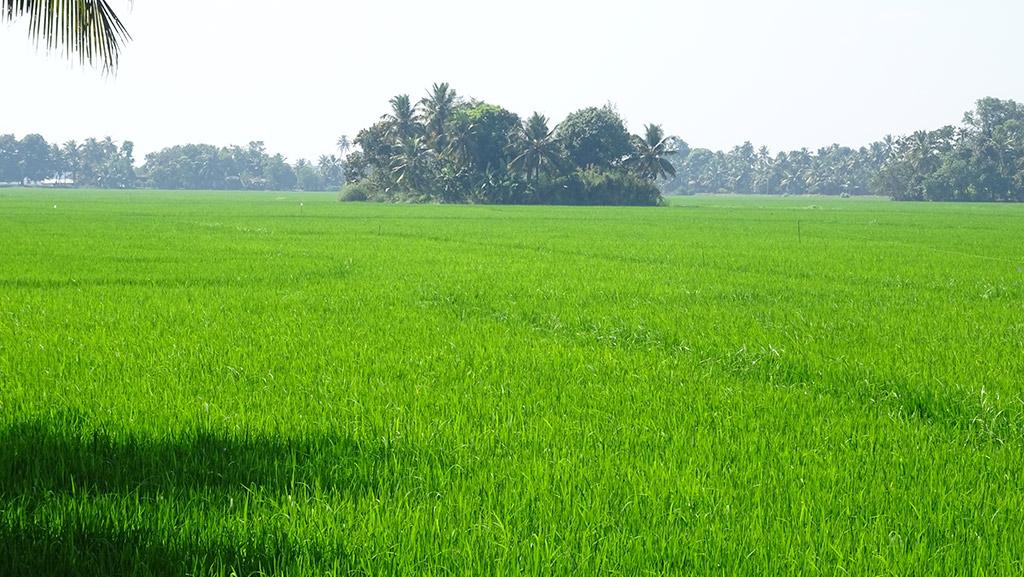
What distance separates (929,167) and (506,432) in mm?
95237

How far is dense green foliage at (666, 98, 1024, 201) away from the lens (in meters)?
83.9

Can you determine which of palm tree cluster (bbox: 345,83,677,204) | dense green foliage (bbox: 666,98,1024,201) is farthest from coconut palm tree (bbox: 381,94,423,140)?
dense green foliage (bbox: 666,98,1024,201)

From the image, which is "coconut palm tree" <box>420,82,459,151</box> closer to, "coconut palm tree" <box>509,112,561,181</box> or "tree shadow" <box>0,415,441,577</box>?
"coconut palm tree" <box>509,112,561,181</box>

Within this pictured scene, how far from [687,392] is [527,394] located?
0.96m

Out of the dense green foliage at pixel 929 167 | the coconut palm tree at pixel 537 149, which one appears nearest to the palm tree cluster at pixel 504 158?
the coconut palm tree at pixel 537 149

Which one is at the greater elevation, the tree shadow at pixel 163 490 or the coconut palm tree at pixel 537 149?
the coconut palm tree at pixel 537 149

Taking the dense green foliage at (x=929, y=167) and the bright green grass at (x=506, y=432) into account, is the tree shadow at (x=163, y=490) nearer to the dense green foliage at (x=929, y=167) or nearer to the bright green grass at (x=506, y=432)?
the bright green grass at (x=506, y=432)

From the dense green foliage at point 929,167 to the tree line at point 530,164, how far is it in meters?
0.12

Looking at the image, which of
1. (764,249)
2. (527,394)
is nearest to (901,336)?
(527,394)

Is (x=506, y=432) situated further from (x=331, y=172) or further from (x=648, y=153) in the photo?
(x=331, y=172)

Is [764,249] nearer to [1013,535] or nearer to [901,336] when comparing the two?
[901,336]

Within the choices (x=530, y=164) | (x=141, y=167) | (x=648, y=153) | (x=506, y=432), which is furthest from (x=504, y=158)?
(x=141, y=167)

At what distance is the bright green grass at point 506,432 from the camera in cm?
325

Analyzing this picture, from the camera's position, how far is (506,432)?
4801 mm
